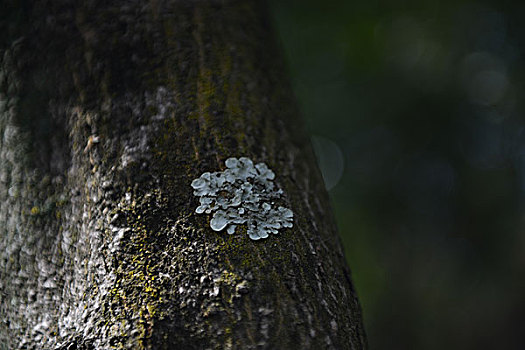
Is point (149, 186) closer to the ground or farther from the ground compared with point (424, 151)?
farther from the ground

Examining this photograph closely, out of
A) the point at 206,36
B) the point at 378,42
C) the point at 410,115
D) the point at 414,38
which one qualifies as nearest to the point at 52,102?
the point at 206,36

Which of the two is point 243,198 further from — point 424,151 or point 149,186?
point 424,151

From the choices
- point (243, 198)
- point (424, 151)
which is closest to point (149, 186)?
point (243, 198)

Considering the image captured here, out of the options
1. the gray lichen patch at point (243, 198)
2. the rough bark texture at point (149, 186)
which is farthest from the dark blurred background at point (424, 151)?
the gray lichen patch at point (243, 198)

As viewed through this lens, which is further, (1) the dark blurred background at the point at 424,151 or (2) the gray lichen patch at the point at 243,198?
(1) the dark blurred background at the point at 424,151

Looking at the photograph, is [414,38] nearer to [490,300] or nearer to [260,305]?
[490,300]

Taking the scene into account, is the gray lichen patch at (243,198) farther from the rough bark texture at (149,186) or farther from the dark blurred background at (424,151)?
the dark blurred background at (424,151)
